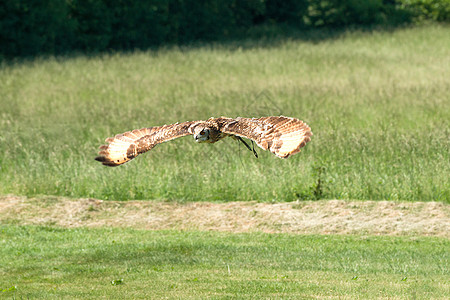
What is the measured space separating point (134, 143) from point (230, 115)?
1161 cm

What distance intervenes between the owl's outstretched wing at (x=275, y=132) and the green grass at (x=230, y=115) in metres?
5.09

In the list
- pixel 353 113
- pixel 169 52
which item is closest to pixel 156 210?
pixel 353 113

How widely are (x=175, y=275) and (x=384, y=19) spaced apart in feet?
121

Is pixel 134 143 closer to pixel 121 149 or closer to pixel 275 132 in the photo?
pixel 121 149

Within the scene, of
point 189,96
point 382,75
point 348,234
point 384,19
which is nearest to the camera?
point 348,234

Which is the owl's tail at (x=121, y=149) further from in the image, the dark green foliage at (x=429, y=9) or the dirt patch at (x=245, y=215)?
the dark green foliage at (x=429, y=9)

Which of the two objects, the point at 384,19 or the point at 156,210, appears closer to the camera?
the point at 156,210

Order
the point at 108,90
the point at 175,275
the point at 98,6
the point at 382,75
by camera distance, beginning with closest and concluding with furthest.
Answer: the point at 175,275 → the point at 108,90 → the point at 382,75 → the point at 98,6

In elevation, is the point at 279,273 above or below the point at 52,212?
above

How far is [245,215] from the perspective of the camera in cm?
1322

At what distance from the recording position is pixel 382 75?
24.1 m

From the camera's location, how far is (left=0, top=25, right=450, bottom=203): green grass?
1427 cm

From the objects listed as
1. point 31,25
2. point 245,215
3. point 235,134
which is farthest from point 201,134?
point 31,25

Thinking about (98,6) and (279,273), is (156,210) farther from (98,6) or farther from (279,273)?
(98,6)
